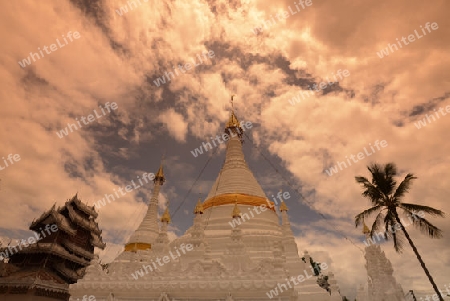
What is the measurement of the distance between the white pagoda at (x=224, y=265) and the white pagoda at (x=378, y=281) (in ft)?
13.1

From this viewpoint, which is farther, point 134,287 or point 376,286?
point 376,286

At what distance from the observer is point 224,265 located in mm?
16188

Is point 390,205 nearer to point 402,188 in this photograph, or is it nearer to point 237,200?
point 402,188

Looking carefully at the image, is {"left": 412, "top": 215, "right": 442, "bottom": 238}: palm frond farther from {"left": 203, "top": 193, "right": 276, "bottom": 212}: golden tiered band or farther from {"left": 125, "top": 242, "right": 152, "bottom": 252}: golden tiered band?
{"left": 125, "top": 242, "right": 152, "bottom": 252}: golden tiered band

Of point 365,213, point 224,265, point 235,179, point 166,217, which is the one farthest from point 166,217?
point 365,213

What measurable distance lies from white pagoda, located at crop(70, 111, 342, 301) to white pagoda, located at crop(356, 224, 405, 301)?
3.99 metres

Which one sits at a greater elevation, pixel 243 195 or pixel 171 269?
pixel 243 195

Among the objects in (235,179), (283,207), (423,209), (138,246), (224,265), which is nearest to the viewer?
(224,265)

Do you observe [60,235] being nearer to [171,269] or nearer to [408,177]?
[171,269]

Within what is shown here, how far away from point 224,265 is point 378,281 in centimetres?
1131

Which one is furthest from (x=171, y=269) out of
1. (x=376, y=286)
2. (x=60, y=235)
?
(x=60, y=235)

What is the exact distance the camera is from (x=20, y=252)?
29594 millimetres

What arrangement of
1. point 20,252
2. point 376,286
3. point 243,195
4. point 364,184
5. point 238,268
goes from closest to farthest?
point 238,268 → point 376,286 → point 364,184 → point 243,195 → point 20,252

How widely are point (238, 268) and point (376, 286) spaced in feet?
35.2
